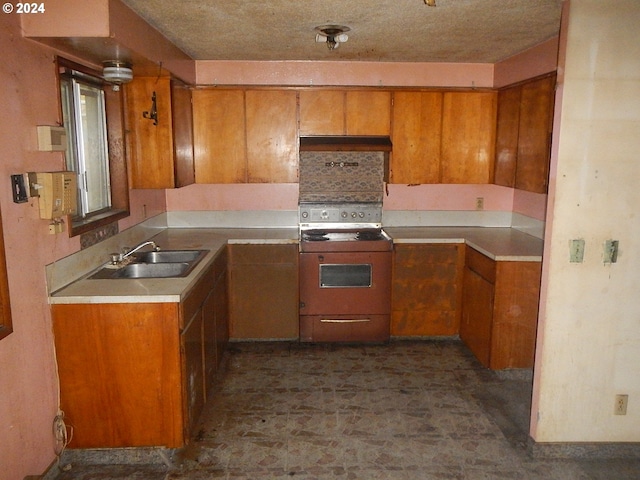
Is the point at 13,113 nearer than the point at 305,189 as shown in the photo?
Yes

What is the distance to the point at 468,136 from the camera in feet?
14.2

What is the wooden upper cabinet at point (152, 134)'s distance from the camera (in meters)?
3.34

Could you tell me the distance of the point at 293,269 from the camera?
411 cm

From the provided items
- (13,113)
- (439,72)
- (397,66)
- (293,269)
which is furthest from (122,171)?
(439,72)

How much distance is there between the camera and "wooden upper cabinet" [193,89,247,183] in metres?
4.18

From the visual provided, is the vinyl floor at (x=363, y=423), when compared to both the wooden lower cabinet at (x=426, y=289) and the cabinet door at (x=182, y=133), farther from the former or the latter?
the cabinet door at (x=182, y=133)

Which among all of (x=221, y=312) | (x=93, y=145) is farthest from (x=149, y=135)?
(x=221, y=312)

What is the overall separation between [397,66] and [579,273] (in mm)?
2555

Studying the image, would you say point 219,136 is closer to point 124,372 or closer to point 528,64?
point 124,372

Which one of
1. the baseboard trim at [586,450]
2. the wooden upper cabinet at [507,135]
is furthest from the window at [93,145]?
the wooden upper cabinet at [507,135]

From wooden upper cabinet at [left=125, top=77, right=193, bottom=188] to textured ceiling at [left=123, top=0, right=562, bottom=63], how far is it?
1.19ft

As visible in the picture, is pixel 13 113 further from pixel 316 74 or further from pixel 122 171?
pixel 316 74

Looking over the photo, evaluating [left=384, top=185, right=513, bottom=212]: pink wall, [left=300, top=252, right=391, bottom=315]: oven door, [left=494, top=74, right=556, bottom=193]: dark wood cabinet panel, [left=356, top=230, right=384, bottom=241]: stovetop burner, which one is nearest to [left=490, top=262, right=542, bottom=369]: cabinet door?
[left=494, top=74, right=556, bottom=193]: dark wood cabinet panel

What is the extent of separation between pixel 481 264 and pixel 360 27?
1927 mm
